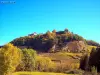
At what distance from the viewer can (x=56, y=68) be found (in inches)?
4427

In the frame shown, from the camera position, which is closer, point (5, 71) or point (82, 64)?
point (5, 71)

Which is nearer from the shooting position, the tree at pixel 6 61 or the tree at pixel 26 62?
the tree at pixel 6 61

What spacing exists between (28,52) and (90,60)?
24.8m

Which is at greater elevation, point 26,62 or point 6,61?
point 6,61

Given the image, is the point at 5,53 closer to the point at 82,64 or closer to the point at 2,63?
→ the point at 2,63

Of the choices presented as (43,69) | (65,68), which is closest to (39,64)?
(43,69)

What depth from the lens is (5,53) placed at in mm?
55781

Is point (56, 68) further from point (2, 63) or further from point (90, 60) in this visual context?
point (2, 63)

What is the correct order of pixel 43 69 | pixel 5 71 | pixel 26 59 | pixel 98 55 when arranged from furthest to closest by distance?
pixel 43 69
pixel 26 59
pixel 98 55
pixel 5 71

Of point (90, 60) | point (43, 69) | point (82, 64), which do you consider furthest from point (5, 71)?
point (43, 69)

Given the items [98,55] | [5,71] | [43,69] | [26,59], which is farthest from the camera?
[43,69]

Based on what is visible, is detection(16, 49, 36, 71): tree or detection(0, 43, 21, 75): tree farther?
detection(16, 49, 36, 71): tree

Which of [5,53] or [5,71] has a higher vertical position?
[5,53]

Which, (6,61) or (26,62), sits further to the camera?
(26,62)
